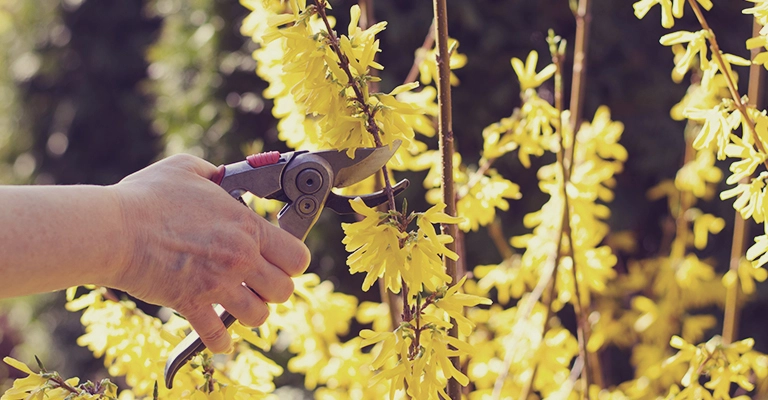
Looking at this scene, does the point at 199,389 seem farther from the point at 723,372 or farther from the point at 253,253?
the point at 723,372

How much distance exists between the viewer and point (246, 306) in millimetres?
998

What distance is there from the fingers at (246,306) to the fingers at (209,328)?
0.08 feet

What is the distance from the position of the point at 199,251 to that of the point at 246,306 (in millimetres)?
118

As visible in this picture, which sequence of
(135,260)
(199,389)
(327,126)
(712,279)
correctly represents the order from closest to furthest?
(135,260) → (327,126) → (199,389) → (712,279)

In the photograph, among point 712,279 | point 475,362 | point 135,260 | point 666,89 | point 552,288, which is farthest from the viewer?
point 666,89

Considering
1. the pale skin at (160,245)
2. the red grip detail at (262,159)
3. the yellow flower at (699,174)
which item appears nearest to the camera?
the pale skin at (160,245)

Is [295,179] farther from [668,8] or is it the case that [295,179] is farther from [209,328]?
[668,8]

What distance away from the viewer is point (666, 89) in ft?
10.8

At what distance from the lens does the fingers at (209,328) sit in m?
0.98

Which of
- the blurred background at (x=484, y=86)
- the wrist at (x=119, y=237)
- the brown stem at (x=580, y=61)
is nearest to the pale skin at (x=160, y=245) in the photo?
the wrist at (x=119, y=237)

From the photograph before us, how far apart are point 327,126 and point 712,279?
2488 mm

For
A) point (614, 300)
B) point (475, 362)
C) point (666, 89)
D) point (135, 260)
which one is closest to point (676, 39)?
point (135, 260)

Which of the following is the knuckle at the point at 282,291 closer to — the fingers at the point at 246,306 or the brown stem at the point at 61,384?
the fingers at the point at 246,306

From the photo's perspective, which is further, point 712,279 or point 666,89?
point 666,89
